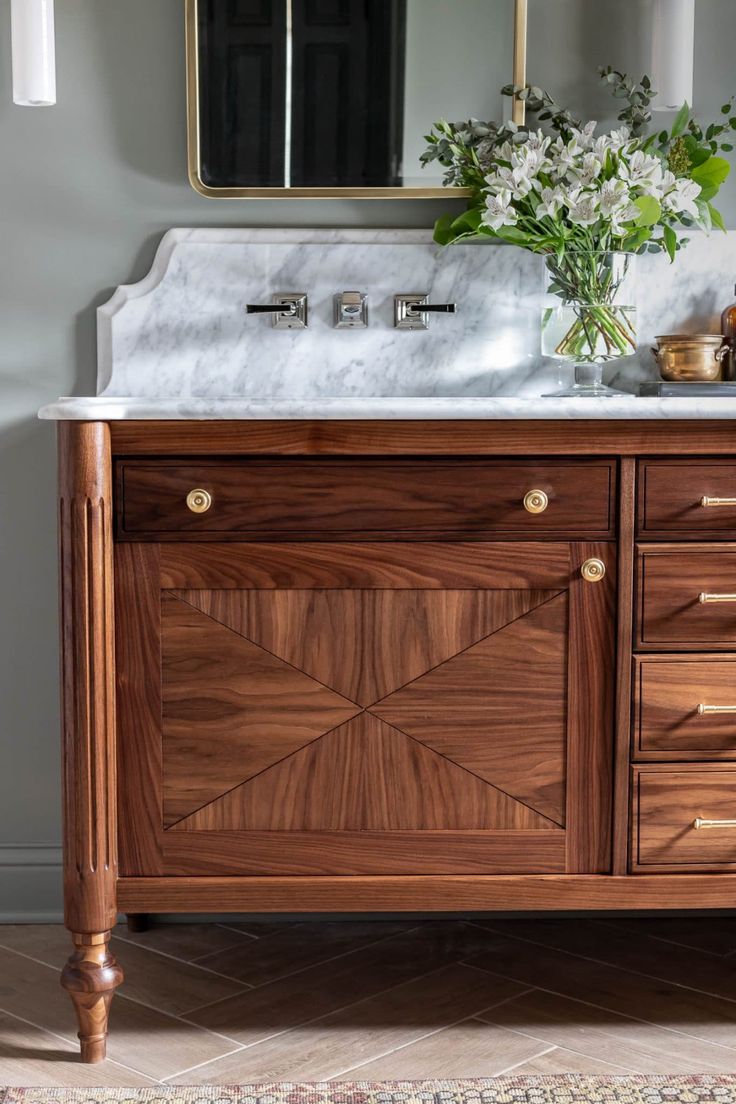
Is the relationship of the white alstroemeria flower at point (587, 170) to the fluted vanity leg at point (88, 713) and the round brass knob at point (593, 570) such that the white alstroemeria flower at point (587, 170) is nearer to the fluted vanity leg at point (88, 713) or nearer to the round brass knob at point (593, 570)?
the round brass knob at point (593, 570)

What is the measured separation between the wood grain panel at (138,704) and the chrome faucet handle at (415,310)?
2.30 ft

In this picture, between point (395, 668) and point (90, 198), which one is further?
point (90, 198)

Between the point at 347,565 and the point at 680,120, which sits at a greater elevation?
the point at 680,120

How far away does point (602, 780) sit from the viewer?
1.63 meters

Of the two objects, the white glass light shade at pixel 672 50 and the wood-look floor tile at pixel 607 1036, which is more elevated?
the white glass light shade at pixel 672 50

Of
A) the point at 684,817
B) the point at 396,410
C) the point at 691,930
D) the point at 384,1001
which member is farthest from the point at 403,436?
the point at 691,930

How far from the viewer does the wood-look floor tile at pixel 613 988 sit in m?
1.78

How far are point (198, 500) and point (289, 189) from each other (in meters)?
0.73

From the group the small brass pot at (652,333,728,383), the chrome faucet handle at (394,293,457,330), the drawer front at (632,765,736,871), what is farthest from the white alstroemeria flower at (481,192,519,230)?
the drawer front at (632,765,736,871)

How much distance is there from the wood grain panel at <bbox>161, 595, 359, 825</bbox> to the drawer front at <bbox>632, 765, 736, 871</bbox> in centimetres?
43

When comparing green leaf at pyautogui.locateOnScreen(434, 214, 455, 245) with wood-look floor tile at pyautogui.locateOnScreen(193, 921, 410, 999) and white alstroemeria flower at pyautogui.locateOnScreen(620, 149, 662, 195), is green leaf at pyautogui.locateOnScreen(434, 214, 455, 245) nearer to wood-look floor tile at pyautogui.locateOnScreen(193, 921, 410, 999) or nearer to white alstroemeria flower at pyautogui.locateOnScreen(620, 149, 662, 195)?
white alstroemeria flower at pyautogui.locateOnScreen(620, 149, 662, 195)

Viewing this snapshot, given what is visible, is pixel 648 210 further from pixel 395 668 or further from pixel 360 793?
pixel 360 793

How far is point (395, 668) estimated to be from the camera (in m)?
1.61

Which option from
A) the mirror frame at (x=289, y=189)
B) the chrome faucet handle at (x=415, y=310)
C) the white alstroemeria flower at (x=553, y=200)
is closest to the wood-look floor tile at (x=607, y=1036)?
the chrome faucet handle at (x=415, y=310)
